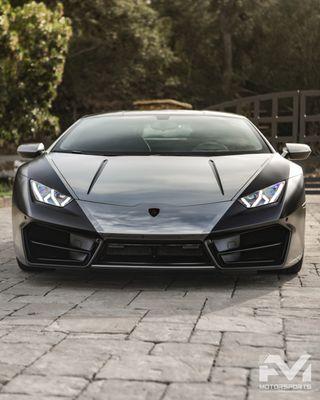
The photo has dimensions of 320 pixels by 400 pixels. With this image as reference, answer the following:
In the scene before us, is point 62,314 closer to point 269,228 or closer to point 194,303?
point 194,303

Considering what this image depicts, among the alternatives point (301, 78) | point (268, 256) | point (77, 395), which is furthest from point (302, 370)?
point (301, 78)

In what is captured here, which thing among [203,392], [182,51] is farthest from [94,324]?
[182,51]

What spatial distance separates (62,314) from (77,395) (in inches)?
54.4

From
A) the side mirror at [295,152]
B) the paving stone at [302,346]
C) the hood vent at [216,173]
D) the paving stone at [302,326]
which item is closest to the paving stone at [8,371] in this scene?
the paving stone at [302,346]

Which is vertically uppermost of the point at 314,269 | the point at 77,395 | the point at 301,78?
the point at 77,395

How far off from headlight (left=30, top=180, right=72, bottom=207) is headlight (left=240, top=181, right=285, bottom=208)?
117 centimetres

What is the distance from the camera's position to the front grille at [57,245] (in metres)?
4.78

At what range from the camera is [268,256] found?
4891 mm

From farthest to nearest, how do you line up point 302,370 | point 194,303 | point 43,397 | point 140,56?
point 140,56, point 194,303, point 302,370, point 43,397

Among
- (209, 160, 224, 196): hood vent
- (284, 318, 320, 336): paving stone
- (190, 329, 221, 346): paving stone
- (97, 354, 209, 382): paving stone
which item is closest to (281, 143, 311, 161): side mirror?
(209, 160, 224, 196): hood vent

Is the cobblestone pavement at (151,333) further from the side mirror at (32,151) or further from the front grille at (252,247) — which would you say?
the side mirror at (32,151)

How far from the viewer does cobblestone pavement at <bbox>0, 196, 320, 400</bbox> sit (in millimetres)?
2920
